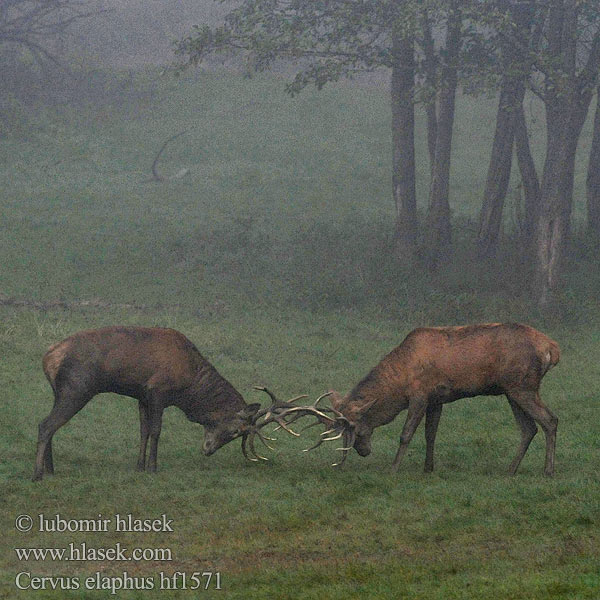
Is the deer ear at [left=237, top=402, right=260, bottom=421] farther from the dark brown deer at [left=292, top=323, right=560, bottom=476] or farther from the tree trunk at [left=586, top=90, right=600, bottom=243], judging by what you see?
the tree trunk at [left=586, top=90, right=600, bottom=243]

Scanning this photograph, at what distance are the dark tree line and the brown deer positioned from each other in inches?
445

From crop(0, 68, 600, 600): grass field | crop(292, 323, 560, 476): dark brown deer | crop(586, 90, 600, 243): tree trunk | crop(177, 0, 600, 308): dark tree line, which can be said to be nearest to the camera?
crop(0, 68, 600, 600): grass field

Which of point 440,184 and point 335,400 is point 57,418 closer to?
point 335,400

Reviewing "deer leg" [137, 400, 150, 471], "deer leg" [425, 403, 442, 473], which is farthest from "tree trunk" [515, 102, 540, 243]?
"deer leg" [137, 400, 150, 471]

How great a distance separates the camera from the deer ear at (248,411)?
1250cm

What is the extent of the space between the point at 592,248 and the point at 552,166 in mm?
3941

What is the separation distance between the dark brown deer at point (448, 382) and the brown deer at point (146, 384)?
0.94 m

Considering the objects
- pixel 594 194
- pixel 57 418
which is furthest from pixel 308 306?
pixel 57 418

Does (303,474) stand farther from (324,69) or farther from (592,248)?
(592,248)

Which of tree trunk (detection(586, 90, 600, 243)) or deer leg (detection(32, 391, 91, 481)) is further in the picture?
tree trunk (detection(586, 90, 600, 243))

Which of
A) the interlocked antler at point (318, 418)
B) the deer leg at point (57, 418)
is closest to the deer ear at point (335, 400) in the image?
the interlocked antler at point (318, 418)

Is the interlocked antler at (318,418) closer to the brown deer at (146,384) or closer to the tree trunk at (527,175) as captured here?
the brown deer at (146,384)

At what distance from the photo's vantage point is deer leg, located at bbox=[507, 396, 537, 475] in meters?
11.8

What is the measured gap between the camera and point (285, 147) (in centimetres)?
3938
